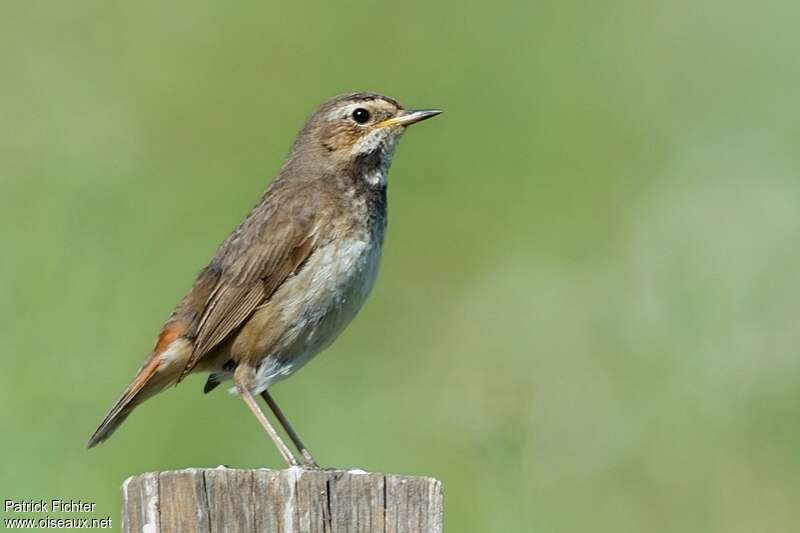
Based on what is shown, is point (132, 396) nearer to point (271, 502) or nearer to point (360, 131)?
point (360, 131)

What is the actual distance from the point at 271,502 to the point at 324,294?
2586 mm

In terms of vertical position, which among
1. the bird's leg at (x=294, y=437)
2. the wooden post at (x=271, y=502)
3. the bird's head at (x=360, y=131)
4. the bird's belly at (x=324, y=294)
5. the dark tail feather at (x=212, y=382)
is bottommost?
the wooden post at (x=271, y=502)

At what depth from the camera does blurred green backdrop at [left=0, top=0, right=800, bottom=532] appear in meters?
10.7

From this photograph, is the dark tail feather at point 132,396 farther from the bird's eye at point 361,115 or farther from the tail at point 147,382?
the bird's eye at point 361,115

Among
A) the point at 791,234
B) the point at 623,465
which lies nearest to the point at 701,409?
the point at 623,465

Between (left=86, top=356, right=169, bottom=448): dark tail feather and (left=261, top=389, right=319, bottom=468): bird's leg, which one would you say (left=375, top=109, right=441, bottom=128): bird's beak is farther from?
(left=86, top=356, right=169, bottom=448): dark tail feather

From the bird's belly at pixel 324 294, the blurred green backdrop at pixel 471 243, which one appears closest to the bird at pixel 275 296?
the bird's belly at pixel 324 294

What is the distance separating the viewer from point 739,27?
17422 mm

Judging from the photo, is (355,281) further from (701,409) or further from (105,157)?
(105,157)

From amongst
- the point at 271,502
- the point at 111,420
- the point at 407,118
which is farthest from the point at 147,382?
the point at 271,502

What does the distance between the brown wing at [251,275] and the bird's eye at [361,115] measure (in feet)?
2.62

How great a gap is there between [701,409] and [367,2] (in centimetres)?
627

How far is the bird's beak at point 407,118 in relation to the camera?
29.2 feet

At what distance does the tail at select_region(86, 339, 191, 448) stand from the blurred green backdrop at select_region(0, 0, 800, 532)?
1.16m
